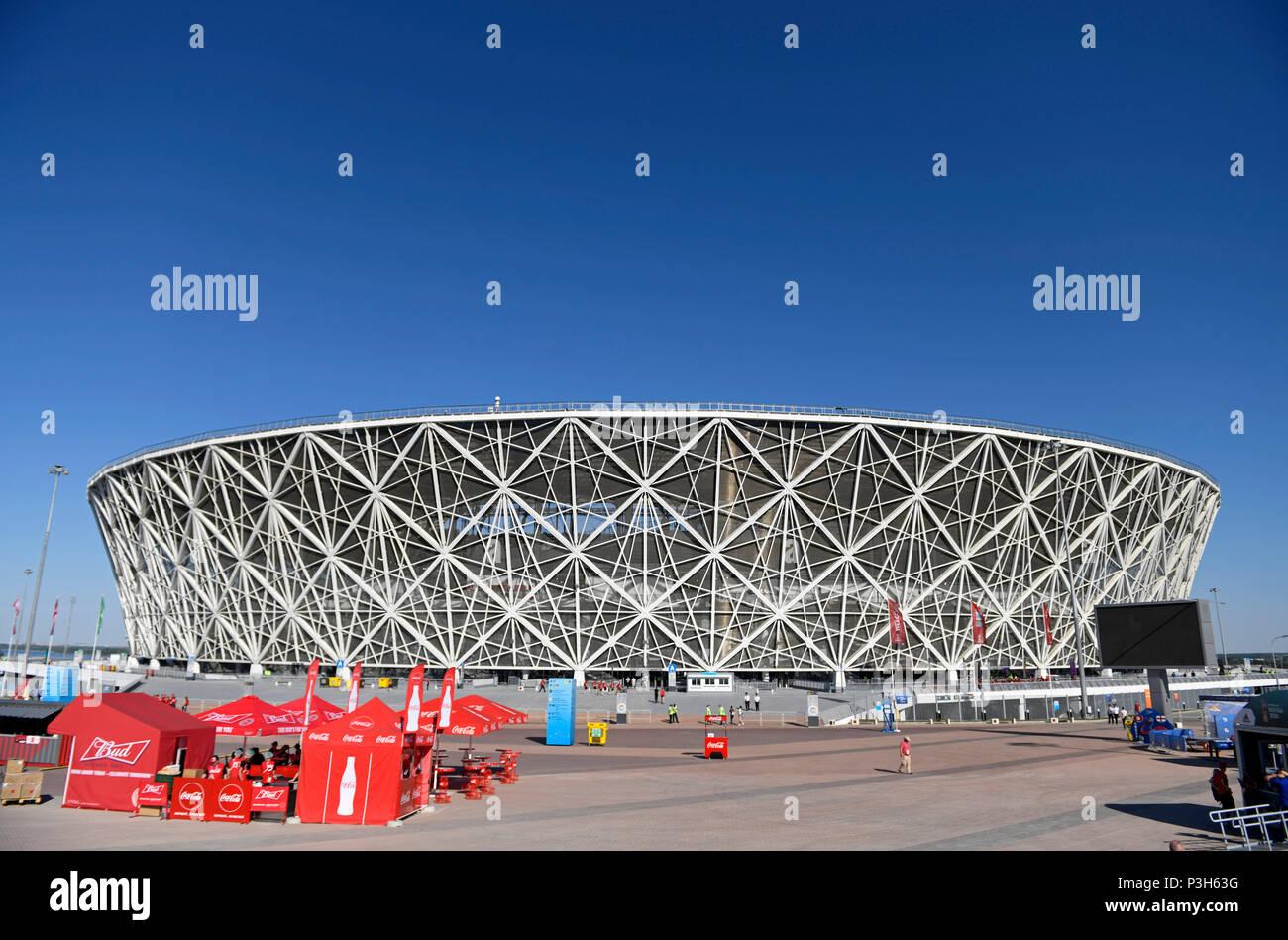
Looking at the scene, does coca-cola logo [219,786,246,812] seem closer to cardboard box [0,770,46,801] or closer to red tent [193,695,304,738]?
red tent [193,695,304,738]

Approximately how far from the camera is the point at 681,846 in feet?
39.2

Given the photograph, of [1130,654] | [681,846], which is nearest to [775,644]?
[1130,654]

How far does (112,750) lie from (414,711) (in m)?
6.22

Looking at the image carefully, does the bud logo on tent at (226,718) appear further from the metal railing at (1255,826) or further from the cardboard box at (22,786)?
the metal railing at (1255,826)

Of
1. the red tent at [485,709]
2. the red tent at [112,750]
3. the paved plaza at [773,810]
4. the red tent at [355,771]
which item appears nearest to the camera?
the paved plaza at [773,810]

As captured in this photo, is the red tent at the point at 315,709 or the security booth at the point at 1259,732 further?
the red tent at the point at 315,709

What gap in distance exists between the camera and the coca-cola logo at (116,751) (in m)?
15.5

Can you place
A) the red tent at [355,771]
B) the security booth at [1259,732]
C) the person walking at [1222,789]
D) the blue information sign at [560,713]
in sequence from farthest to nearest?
the blue information sign at [560,713] < the person walking at [1222,789] < the red tent at [355,771] < the security booth at [1259,732]

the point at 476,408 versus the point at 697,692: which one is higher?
the point at 476,408

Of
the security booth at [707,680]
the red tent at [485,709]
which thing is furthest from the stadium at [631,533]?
the red tent at [485,709]

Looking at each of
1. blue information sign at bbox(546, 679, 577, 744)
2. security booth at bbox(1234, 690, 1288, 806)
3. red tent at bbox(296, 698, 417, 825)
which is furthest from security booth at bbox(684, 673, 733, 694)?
red tent at bbox(296, 698, 417, 825)

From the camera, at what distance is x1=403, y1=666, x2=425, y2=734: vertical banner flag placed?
49.4 ft
